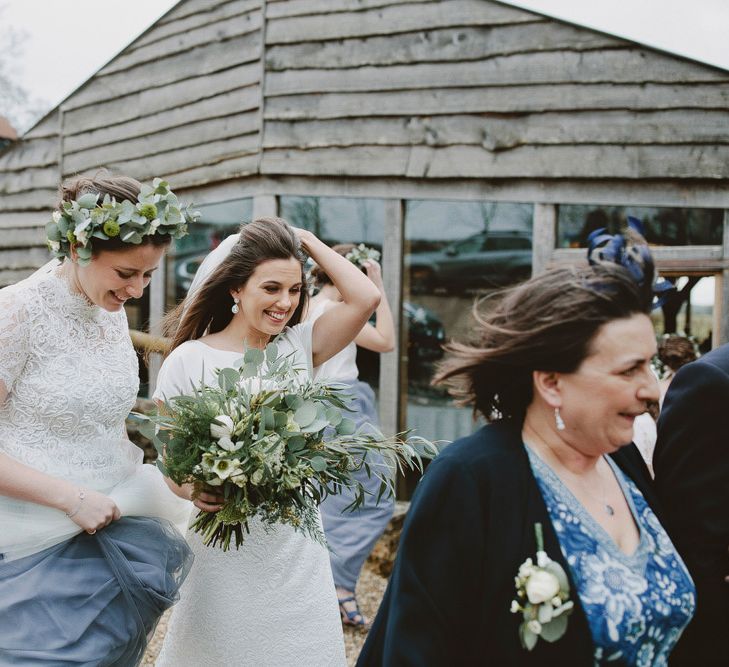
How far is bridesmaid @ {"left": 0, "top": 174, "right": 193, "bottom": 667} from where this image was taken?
2.42 m

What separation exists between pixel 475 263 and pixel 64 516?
429 cm

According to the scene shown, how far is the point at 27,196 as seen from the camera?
8.88 metres

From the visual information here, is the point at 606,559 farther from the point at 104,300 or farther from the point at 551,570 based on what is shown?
the point at 104,300

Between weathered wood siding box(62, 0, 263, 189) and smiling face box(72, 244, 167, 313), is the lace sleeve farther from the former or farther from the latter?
weathered wood siding box(62, 0, 263, 189)

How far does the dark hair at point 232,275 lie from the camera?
3123 millimetres

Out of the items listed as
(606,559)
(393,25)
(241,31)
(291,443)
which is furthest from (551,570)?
(241,31)

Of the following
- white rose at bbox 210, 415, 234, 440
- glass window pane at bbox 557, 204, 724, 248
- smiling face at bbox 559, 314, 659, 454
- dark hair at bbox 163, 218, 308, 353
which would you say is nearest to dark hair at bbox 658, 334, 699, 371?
glass window pane at bbox 557, 204, 724, 248

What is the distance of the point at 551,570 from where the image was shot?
169 centimetres

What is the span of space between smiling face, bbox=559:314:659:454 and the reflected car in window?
158 inches

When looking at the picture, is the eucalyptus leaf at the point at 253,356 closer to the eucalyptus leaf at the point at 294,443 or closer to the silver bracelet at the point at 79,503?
the eucalyptus leaf at the point at 294,443

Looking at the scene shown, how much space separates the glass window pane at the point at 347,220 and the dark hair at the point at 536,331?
4366 millimetres

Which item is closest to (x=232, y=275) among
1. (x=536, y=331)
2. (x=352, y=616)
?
(x=536, y=331)

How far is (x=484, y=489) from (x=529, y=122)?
4.58 m

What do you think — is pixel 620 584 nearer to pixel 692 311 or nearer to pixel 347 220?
pixel 692 311
